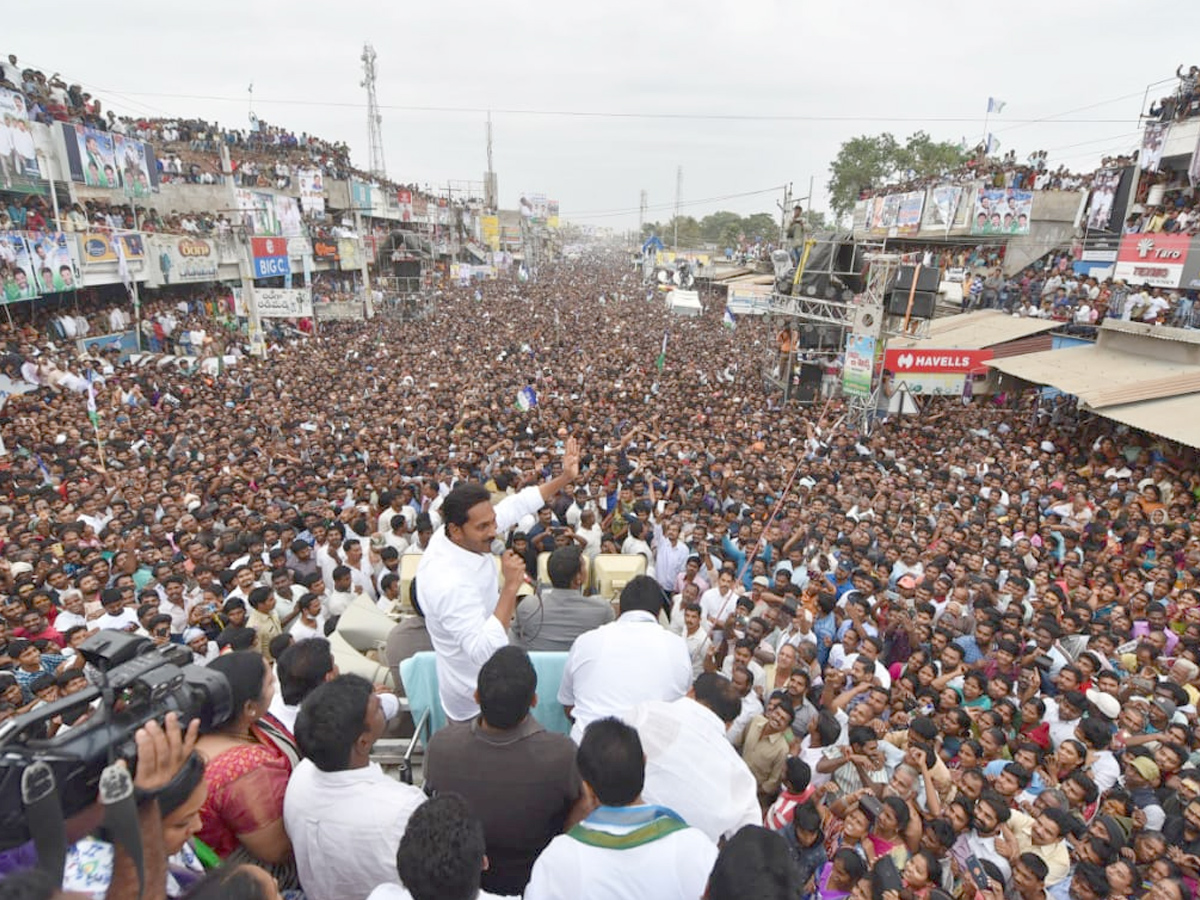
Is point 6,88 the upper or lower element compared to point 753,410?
upper

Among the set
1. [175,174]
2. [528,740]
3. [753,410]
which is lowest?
[753,410]

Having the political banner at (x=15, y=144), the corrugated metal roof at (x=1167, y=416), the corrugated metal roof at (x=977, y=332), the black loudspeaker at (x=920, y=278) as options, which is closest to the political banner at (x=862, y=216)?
the corrugated metal roof at (x=977, y=332)

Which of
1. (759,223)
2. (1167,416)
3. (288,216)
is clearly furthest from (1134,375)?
(759,223)

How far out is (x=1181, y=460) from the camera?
966cm

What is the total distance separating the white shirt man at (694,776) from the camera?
2.24 m

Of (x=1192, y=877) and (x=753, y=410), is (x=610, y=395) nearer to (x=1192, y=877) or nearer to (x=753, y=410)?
(x=753, y=410)

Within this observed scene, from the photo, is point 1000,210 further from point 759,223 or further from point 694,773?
point 759,223

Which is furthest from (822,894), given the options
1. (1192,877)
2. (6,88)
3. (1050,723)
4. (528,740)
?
(6,88)

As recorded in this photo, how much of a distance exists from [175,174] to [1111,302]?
3135cm

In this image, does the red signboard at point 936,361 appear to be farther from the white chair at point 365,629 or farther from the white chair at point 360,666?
the white chair at point 360,666

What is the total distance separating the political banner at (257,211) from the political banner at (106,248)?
4.98 m

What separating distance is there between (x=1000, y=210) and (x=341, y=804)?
24.5 metres

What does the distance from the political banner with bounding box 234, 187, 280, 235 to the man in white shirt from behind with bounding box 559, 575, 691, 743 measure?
80.9ft

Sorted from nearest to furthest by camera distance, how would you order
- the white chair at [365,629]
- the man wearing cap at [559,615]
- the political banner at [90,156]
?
the man wearing cap at [559,615], the white chair at [365,629], the political banner at [90,156]
